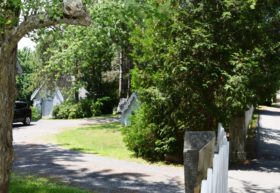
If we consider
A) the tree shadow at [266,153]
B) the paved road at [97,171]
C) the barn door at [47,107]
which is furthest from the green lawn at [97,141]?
the barn door at [47,107]

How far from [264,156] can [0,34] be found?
1210 cm

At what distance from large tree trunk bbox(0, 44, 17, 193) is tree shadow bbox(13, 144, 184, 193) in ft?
10.2

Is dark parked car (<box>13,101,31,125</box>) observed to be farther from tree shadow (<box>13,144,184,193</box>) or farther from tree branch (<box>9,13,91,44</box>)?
tree branch (<box>9,13,91,44</box>)

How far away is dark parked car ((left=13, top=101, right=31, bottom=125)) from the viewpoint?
30631 mm

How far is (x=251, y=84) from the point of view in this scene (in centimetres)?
1491

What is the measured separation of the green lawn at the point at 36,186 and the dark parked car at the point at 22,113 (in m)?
18.1

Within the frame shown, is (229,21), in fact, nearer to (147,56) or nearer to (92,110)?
(147,56)

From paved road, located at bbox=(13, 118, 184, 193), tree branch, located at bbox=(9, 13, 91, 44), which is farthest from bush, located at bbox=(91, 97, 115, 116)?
tree branch, located at bbox=(9, 13, 91, 44)

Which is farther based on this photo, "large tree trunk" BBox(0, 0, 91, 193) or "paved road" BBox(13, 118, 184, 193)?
"paved road" BBox(13, 118, 184, 193)

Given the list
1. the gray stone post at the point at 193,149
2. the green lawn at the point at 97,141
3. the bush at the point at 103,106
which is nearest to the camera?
the gray stone post at the point at 193,149

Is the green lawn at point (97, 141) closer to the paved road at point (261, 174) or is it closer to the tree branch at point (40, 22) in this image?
the paved road at point (261, 174)

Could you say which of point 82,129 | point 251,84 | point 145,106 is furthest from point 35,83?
point 251,84

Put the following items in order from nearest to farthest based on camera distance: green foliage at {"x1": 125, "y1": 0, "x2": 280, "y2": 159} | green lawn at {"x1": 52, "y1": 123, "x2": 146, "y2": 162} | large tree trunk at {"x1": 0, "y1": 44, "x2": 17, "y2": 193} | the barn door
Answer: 1. large tree trunk at {"x1": 0, "y1": 44, "x2": 17, "y2": 193}
2. green foliage at {"x1": 125, "y1": 0, "x2": 280, "y2": 159}
3. green lawn at {"x1": 52, "y1": 123, "x2": 146, "y2": 162}
4. the barn door

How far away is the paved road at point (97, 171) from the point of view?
41.1 feet
